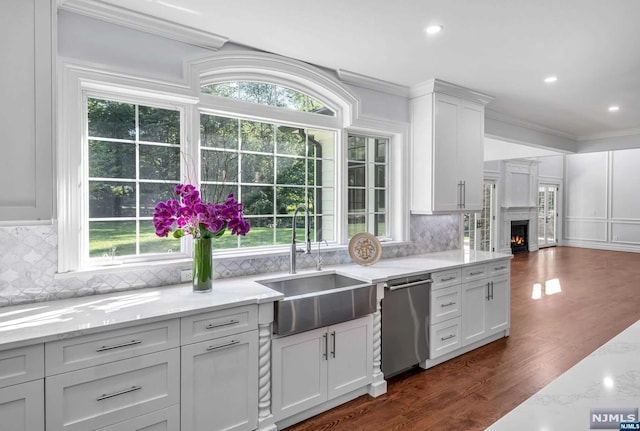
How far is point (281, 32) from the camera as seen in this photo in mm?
2643

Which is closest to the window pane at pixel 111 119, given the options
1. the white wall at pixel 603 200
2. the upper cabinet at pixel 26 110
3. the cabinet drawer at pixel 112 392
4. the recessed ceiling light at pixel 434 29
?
the upper cabinet at pixel 26 110

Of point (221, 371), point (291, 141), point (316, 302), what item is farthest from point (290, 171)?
point (221, 371)

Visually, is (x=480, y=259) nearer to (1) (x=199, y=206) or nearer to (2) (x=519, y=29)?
(2) (x=519, y=29)

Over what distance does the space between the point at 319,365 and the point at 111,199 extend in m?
1.81

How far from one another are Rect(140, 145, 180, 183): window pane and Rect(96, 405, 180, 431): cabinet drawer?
1.52 metres

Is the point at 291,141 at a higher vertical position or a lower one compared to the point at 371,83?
lower

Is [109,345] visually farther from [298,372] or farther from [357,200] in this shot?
[357,200]

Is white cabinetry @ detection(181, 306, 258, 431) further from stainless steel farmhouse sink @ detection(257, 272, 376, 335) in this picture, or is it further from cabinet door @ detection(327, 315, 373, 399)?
cabinet door @ detection(327, 315, 373, 399)

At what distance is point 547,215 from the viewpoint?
1160 centimetres

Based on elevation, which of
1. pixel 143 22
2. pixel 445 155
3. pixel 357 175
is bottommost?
pixel 357 175

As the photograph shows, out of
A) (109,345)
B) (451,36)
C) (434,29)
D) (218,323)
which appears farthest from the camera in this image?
(451,36)

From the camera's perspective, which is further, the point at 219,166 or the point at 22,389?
the point at 219,166

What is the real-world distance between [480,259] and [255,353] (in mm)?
2499

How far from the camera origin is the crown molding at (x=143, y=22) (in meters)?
2.22
